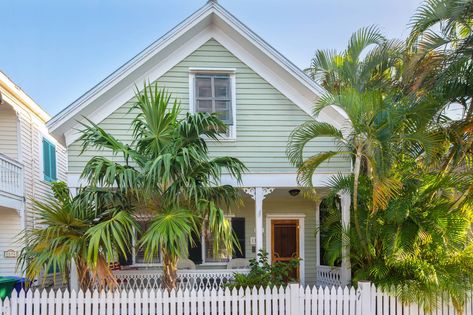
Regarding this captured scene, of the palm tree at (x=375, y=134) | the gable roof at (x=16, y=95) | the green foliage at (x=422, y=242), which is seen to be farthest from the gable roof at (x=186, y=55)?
the gable roof at (x=16, y=95)

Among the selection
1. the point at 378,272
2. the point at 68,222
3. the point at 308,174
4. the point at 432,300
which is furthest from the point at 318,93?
the point at 68,222

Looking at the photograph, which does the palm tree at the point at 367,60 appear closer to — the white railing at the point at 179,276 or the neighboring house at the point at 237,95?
the neighboring house at the point at 237,95

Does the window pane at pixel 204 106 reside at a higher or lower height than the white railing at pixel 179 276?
higher

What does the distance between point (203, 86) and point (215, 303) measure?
4.71 m

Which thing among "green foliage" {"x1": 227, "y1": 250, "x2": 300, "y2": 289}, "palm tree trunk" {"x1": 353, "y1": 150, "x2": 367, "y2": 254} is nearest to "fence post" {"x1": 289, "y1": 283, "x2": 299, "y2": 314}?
"green foliage" {"x1": 227, "y1": 250, "x2": 300, "y2": 289}

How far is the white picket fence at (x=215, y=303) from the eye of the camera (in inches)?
200

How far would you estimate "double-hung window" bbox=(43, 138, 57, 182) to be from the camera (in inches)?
453

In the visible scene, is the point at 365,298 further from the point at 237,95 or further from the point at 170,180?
the point at 237,95

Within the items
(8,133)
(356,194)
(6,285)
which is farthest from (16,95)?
(356,194)

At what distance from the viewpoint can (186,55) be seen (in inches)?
308

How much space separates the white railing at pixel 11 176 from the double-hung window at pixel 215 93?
17.1 ft

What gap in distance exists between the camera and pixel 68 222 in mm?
5480

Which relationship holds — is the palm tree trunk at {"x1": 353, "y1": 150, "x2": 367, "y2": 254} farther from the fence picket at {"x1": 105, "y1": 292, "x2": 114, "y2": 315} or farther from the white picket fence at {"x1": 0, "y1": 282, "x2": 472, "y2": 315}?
the fence picket at {"x1": 105, "y1": 292, "x2": 114, "y2": 315}

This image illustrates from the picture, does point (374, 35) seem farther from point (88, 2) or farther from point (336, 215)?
point (88, 2)
